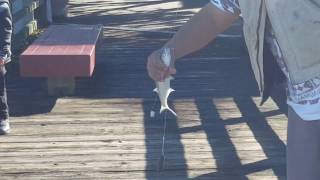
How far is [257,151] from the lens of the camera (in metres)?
4.89

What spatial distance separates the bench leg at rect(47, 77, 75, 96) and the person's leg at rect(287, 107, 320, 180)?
15.3 feet

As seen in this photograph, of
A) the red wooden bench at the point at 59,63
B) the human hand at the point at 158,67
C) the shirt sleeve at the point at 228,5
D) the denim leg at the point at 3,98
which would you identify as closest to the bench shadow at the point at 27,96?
the red wooden bench at the point at 59,63

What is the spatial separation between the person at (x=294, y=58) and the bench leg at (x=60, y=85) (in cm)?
446

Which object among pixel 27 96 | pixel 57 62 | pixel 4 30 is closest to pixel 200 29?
pixel 4 30

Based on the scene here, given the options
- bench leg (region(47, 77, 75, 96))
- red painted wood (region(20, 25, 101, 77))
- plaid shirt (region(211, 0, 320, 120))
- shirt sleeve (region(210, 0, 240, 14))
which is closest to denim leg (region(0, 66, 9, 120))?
red painted wood (region(20, 25, 101, 77))

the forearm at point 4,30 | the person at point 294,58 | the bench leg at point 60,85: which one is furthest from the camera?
the bench leg at point 60,85

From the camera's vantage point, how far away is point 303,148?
6.72 feet

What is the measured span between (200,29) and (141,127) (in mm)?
3219

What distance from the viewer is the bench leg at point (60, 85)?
21.6ft

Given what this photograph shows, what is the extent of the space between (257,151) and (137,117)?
1287 millimetres

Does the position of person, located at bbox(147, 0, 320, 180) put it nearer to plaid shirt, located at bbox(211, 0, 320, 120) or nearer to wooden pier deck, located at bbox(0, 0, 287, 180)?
plaid shirt, located at bbox(211, 0, 320, 120)

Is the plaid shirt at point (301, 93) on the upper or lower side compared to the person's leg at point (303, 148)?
upper

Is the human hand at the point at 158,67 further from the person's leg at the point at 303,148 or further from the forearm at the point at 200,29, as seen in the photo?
the person's leg at the point at 303,148

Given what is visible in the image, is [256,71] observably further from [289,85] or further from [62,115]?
[62,115]
